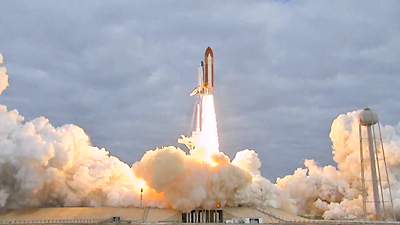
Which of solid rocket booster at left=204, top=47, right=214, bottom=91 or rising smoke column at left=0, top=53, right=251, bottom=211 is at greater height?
solid rocket booster at left=204, top=47, right=214, bottom=91

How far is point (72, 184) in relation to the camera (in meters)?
70.8

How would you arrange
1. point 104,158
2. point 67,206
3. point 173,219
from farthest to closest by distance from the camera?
point 104,158
point 67,206
point 173,219

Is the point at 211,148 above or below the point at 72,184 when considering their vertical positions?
above

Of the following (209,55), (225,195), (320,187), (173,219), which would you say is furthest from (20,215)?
(320,187)

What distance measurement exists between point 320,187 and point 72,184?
33.4m

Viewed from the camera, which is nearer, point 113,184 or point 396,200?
point 396,200

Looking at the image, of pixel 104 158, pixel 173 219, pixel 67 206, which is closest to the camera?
pixel 173 219

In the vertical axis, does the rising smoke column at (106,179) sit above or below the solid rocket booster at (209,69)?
below

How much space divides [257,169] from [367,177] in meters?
15.0

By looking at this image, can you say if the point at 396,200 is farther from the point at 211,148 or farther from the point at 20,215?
the point at 20,215

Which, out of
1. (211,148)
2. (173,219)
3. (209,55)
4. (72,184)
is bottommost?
(173,219)

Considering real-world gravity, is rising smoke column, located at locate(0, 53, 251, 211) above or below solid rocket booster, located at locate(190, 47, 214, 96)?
below

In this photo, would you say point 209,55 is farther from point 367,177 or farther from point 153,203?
point 367,177

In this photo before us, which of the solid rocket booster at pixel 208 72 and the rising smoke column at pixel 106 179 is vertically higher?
the solid rocket booster at pixel 208 72
